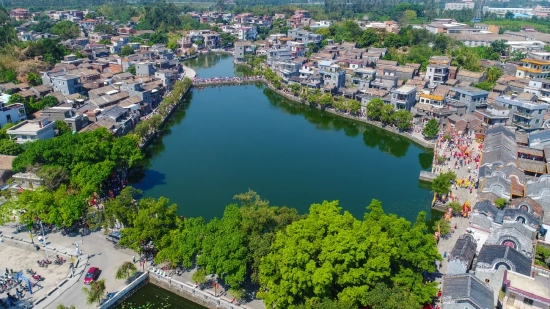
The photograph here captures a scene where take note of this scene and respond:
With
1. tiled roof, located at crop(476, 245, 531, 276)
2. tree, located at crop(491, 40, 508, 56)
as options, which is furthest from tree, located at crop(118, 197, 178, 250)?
tree, located at crop(491, 40, 508, 56)

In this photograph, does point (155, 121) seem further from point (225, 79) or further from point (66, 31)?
point (66, 31)

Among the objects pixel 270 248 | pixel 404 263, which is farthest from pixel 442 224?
pixel 270 248

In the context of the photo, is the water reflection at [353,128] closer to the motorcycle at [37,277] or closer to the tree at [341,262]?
the tree at [341,262]

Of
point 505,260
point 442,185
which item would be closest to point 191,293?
point 505,260

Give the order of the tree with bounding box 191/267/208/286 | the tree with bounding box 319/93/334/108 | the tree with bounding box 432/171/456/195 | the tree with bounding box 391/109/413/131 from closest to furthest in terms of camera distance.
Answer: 1. the tree with bounding box 191/267/208/286
2. the tree with bounding box 432/171/456/195
3. the tree with bounding box 391/109/413/131
4. the tree with bounding box 319/93/334/108

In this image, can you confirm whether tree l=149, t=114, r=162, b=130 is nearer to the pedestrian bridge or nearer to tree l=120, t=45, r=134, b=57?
the pedestrian bridge

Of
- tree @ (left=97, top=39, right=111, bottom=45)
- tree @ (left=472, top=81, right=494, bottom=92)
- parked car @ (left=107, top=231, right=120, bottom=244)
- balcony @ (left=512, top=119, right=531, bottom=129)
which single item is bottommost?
parked car @ (left=107, top=231, right=120, bottom=244)

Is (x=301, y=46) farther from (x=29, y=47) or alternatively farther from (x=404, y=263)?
(x=404, y=263)
